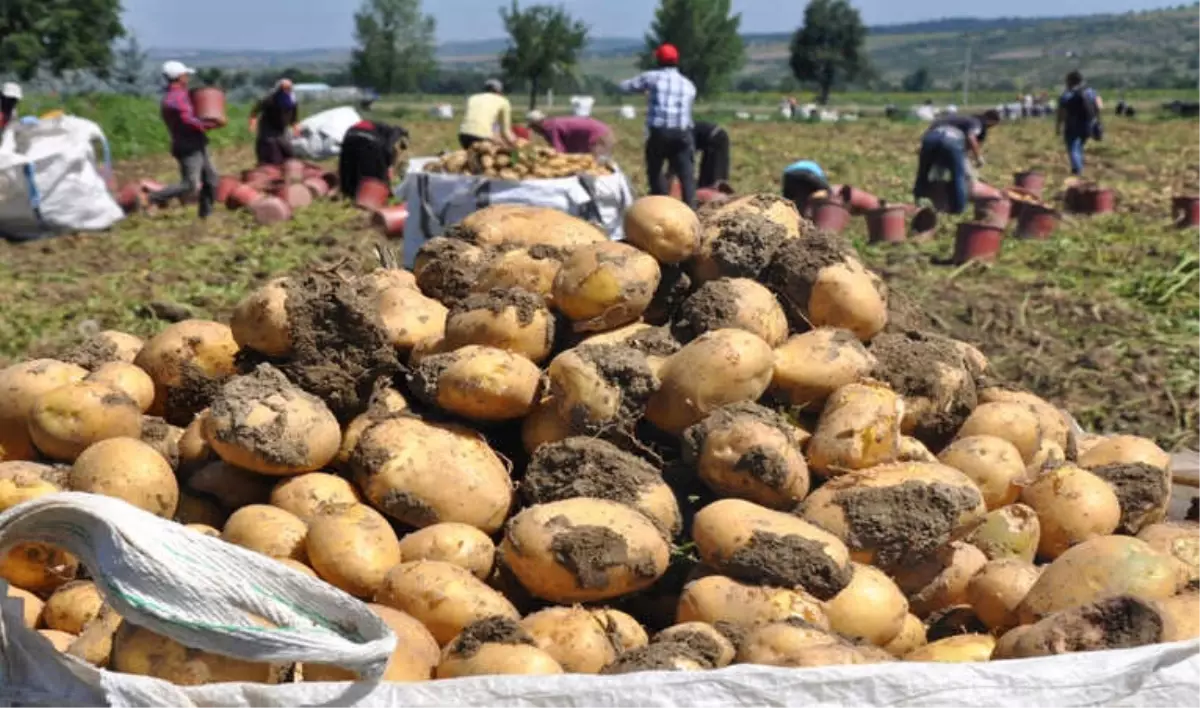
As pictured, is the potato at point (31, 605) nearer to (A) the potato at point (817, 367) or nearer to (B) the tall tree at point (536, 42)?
(A) the potato at point (817, 367)

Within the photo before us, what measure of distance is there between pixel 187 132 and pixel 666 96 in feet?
17.1

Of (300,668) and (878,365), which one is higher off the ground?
(878,365)

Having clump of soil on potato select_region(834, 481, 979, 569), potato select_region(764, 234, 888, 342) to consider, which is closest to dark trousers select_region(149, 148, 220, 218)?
potato select_region(764, 234, 888, 342)

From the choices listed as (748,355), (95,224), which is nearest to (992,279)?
(748,355)

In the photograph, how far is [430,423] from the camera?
369 centimetres

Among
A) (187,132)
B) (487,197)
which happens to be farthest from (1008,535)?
(187,132)

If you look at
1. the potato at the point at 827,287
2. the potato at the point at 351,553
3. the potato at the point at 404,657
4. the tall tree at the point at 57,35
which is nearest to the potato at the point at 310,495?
the potato at the point at 351,553

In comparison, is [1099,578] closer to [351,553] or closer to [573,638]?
[573,638]

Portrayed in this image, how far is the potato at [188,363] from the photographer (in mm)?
3977

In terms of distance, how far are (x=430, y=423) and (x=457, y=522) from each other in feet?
1.21

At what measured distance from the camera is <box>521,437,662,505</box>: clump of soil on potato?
3.42 metres

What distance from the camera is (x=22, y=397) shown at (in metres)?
3.78

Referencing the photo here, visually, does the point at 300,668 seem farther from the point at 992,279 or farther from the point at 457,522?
the point at 992,279

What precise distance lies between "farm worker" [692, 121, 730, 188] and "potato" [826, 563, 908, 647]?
12.4m
